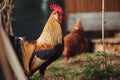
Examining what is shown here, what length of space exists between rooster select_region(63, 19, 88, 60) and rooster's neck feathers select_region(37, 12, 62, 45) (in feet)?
3.33

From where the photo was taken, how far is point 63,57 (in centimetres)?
569

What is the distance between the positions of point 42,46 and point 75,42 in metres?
1.35

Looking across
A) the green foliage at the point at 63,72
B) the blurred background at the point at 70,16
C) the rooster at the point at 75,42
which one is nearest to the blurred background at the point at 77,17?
the blurred background at the point at 70,16

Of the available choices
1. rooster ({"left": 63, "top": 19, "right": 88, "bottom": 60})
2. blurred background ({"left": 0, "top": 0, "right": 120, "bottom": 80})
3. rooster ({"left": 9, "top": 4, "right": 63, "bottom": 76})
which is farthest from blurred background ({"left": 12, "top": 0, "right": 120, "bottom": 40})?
rooster ({"left": 9, "top": 4, "right": 63, "bottom": 76})

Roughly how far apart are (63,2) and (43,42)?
46.7 inches

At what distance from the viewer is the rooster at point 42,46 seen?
15.0ft

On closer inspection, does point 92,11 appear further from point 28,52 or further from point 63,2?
point 28,52

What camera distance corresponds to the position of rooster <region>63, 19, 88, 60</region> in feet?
18.7

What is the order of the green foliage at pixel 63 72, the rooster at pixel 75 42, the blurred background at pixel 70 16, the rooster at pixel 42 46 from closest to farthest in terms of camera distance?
1. the rooster at pixel 42 46
2. the green foliage at pixel 63 72
3. the blurred background at pixel 70 16
4. the rooster at pixel 75 42

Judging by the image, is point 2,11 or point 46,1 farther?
point 46,1

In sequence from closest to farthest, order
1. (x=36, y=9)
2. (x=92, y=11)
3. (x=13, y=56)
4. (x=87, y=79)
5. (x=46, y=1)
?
1. (x=13, y=56)
2. (x=87, y=79)
3. (x=46, y=1)
4. (x=36, y=9)
5. (x=92, y=11)

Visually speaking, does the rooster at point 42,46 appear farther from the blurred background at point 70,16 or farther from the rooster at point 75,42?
the rooster at point 75,42

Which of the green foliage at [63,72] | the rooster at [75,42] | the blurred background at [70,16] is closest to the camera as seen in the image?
the green foliage at [63,72]

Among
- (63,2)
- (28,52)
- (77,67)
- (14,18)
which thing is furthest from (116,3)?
(28,52)
